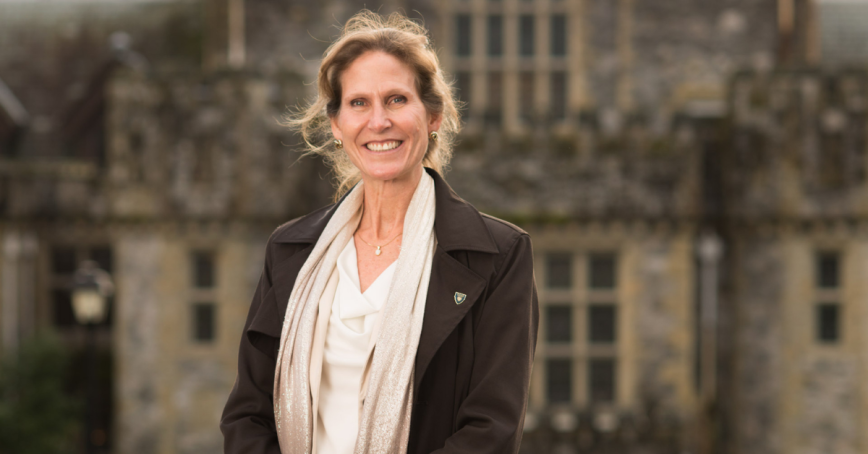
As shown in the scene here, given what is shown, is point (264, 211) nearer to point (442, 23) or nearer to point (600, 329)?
point (442, 23)

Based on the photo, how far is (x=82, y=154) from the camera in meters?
12.3

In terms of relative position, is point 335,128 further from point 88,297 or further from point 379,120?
point 88,297

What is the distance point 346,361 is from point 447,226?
0.39 meters

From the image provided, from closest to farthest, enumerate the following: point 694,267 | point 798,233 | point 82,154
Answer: point 798,233
point 694,267
point 82,154

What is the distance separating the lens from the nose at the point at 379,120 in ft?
5.98

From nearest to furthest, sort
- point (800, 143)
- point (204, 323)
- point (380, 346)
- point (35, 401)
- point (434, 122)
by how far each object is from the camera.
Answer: point (380, 346), point (434, 122), point (800, 143), point (204, 323), point (35, 401)

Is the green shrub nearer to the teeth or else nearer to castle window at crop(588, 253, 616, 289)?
castle window at crop(588, 253, 616, 289)

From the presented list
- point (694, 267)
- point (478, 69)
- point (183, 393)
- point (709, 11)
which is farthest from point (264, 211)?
point (709, 11)

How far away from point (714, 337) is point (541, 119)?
331 cm

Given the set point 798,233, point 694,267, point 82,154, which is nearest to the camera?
point 798,233

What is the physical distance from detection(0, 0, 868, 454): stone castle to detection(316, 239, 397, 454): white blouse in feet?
22.7

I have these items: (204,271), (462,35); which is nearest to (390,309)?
(204,271)

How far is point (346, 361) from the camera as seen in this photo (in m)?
1.85

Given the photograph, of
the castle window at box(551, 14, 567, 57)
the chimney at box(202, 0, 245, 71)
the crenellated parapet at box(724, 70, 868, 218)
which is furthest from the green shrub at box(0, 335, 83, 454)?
the crenellated parapet at box(724, 70, 868, 218)
